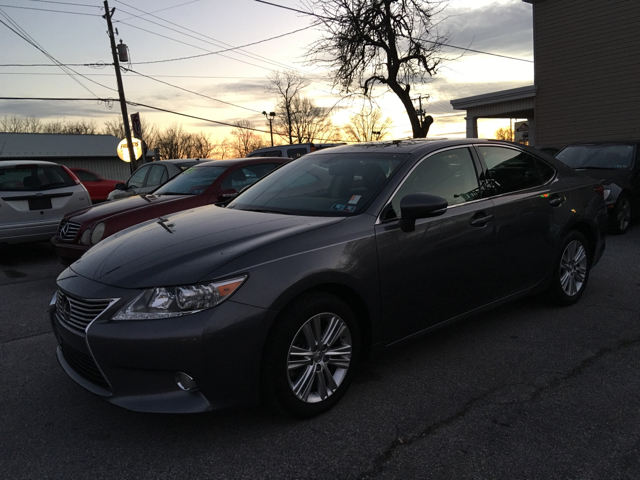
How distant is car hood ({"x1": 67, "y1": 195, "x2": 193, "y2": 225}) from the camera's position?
6379mm

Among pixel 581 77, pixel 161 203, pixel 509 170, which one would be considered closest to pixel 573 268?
pixel 509 170

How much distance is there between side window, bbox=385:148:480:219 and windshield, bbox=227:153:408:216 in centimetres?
15

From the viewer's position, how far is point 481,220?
3975mm

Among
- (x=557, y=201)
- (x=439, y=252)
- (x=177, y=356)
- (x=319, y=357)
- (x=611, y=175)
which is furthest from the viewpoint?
(x=611, y=175)

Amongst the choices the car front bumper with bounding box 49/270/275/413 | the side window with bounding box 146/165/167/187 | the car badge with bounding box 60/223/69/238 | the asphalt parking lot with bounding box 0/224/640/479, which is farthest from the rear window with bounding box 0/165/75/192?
the car front bumper with bounding box 49/270/275/413

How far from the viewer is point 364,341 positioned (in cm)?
338

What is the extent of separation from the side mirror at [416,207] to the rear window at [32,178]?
22.4ft

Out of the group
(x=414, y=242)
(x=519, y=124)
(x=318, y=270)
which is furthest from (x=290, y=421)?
(x=519, y=124)

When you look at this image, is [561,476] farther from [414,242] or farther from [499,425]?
[414,242]

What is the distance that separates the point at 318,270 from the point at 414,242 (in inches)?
33.0

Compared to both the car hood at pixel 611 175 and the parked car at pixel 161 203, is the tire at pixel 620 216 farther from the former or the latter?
the parked car at pixel 161 203

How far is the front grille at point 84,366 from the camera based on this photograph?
284cm

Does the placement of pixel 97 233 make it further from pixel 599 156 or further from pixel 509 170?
pixel 599 156

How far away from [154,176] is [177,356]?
358 inches
